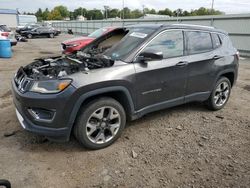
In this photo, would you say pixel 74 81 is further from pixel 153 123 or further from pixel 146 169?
pixel 153 123

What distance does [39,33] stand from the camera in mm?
28688

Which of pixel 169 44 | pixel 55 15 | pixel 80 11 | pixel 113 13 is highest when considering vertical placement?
pixel 80 11

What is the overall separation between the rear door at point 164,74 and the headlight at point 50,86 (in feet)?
3.45

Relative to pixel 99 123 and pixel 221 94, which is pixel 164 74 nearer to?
pixel 99 123

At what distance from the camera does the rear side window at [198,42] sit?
13.8 ft

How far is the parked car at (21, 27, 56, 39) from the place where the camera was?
27.9m

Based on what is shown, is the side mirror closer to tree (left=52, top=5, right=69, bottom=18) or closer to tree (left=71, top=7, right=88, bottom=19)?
tree (left=71, top=7, right=88, bottom=19)

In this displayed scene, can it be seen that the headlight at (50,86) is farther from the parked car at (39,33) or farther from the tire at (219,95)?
the parked car at (39,33)

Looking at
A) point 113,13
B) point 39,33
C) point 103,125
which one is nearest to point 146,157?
point 103,125

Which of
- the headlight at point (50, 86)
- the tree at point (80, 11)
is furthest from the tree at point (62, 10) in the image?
the headlight at point (50, 86)

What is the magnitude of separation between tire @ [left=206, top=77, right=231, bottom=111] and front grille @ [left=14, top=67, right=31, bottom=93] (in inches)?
130

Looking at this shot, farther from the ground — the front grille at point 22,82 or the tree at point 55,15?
the tree at point 55,15

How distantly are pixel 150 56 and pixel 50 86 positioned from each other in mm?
1425

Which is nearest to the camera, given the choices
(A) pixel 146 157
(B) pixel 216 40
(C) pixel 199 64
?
(A) pixel 146 157
